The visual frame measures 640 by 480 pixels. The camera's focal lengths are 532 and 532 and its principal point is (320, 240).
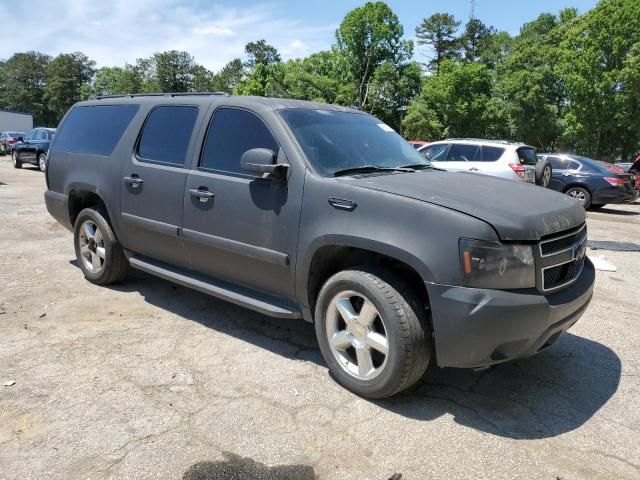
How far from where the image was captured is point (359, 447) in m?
2.89

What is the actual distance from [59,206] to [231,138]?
109 inches

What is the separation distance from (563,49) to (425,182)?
42.9m

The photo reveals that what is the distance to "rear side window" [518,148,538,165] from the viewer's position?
11.6m

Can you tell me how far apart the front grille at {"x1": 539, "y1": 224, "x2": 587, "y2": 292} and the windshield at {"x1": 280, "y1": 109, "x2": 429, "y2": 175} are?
4.52 ft

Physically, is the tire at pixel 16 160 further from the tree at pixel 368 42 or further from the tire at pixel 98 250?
the tree at pixel 368 42

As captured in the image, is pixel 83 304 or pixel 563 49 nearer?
pixel 83 304

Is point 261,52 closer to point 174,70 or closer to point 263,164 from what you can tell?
point 174,70

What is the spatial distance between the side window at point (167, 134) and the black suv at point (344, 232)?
0.05 feet

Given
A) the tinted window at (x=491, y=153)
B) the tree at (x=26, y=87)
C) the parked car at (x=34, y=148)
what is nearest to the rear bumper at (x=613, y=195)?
the tinted window at (x=491, y=153)

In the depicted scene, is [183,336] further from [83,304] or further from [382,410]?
[382,410]

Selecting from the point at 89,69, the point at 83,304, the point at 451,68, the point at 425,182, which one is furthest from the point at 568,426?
the point at 89,69

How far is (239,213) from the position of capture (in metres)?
3.91

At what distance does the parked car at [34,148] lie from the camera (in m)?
21.2

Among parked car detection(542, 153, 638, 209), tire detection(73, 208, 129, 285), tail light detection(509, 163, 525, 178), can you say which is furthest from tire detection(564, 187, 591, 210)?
tire detection(73, 208, 129, 285)
